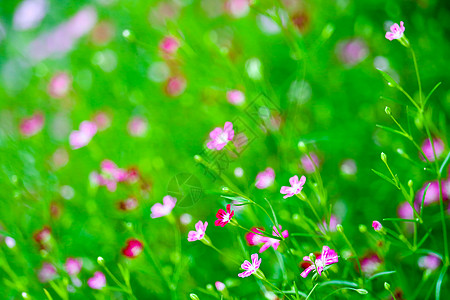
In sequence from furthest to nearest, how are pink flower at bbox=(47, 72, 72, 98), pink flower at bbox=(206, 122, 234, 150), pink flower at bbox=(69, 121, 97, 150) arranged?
pink flower at bbox=(47, 72, 72, 98)
pink flower at bbox=(69, 121, 97, 150)
pink flower at bbox=(206, 122, 234, 150)

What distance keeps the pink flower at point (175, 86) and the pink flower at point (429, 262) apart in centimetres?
84

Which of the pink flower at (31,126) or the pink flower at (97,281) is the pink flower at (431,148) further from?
the pink flower at (31,126)

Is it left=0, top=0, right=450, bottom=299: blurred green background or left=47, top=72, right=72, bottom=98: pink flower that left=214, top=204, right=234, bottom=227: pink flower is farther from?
left=47, top=72, right=72, bottom=98: pink flower

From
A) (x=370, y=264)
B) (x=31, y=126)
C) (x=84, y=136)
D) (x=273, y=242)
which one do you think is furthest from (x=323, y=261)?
(x=31, y=126)

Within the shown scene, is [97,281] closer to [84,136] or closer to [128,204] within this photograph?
[128,204]

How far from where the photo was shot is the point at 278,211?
1.08 metres

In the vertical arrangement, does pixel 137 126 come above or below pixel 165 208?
below

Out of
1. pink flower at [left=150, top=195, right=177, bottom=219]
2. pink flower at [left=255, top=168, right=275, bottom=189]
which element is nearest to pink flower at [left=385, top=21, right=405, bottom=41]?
pink flower at [left=255, top=168, right=275, bottom=189]

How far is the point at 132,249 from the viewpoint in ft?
3.82

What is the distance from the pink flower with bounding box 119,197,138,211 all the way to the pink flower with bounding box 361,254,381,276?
20.7 inches

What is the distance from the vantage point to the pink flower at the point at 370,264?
97 cm

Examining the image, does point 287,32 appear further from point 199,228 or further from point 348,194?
point 199,228

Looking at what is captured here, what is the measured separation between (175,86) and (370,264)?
0.83m

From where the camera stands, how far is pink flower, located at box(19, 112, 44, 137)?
1.54 m
